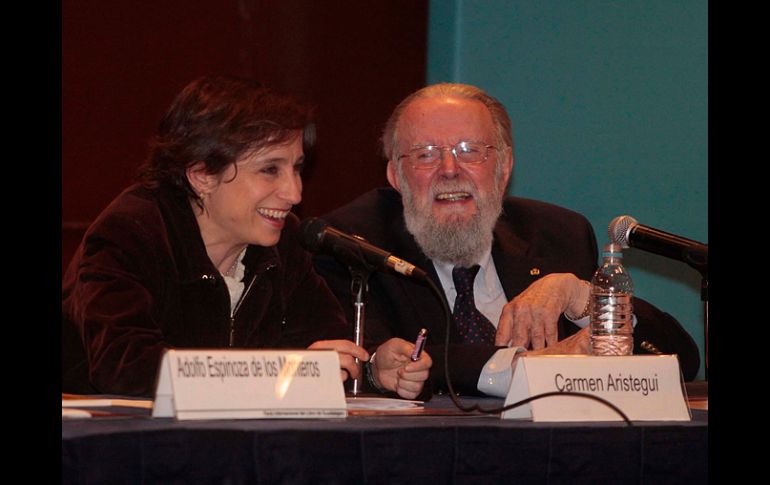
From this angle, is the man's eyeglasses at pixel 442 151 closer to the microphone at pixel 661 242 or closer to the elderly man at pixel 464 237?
the elderly man at pixel 464 237

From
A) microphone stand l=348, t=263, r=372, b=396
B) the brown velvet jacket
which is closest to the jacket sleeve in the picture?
the brown velvet jacket

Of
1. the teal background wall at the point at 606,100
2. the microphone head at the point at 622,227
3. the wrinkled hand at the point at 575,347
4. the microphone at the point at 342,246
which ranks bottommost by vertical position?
the wrinkled hand at the point at 575,347

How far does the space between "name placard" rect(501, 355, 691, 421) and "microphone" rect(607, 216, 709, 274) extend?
1.52 ft

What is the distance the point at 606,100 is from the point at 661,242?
1798 mm

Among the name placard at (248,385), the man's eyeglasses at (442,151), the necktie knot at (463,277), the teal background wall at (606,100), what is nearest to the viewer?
the name placard at (248,385)

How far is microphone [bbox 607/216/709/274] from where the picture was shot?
7.66ft

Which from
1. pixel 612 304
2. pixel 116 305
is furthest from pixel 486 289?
pixel 116 305

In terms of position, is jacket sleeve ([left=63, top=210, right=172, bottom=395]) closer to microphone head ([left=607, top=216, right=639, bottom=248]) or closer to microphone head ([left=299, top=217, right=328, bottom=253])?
microphone head ([left=299, top=217, right=328, bottom=253])

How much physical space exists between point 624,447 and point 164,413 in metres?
0.75

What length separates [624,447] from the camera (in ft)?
5.67

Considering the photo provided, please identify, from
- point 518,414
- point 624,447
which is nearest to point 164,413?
point 518,414

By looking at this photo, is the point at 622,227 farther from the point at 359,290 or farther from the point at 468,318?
the point at 468,318

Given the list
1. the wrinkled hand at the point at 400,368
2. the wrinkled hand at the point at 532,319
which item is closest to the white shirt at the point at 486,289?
the wrinkled hand at the point at 532,319

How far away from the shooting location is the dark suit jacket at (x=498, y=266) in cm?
298
